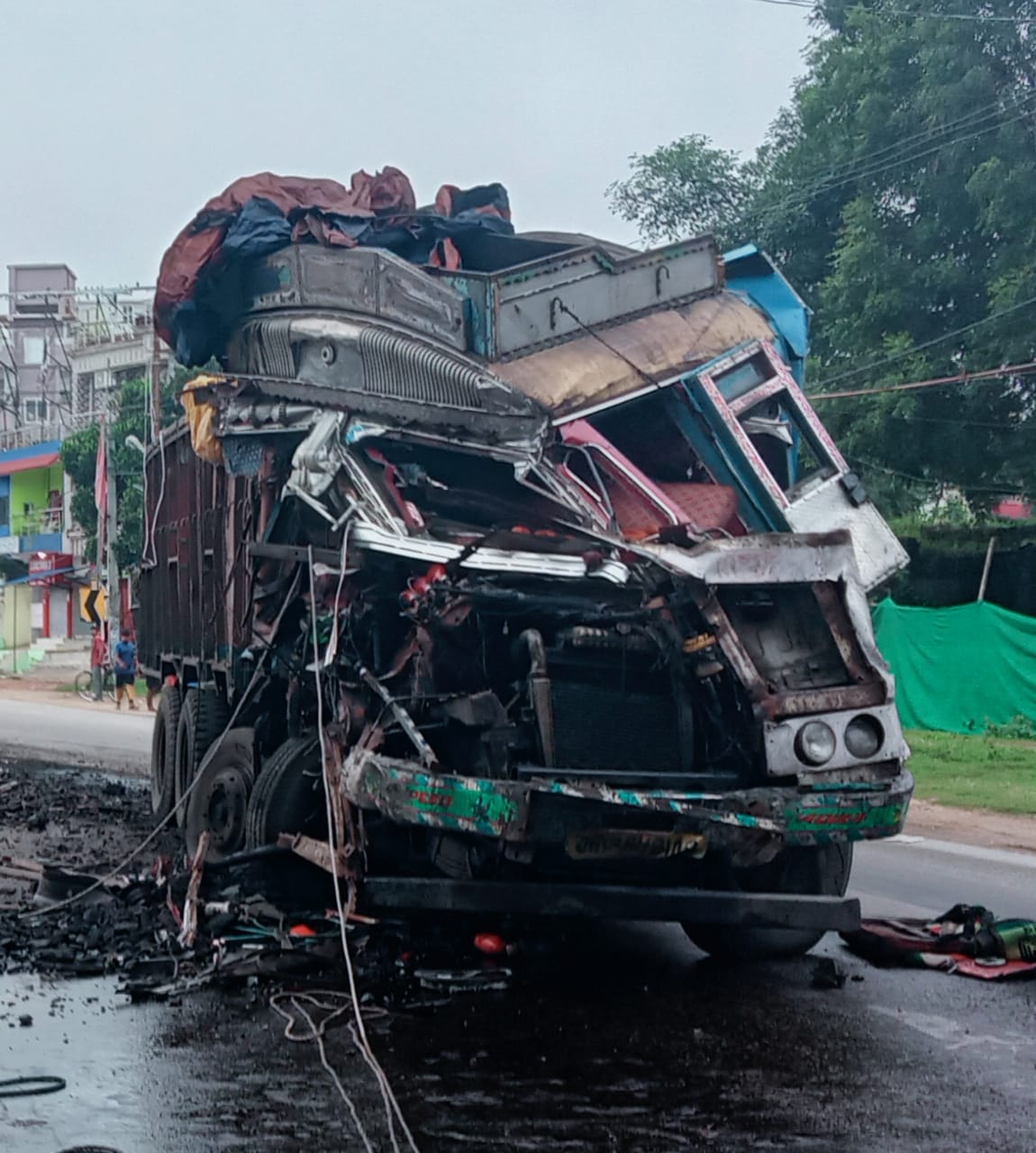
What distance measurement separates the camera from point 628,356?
7.48 meters

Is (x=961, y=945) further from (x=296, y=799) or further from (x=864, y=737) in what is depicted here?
(x=296, y=799)

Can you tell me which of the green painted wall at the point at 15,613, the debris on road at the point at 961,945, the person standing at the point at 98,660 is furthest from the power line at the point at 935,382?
the green painted wall at the point at 15,613

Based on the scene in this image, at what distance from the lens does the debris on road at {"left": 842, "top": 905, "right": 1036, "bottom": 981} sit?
6.49 m

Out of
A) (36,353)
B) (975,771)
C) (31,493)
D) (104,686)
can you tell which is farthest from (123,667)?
(36,353)

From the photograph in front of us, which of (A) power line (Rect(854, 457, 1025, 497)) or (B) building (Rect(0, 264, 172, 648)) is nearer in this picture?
(A) power line (Rect(854, 457, 1025, 497))

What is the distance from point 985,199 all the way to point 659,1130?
18686 mm

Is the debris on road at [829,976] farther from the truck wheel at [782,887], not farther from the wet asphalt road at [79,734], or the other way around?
the wet asphalt road at [79,734]

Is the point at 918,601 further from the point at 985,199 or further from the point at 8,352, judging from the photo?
the point at 8,352

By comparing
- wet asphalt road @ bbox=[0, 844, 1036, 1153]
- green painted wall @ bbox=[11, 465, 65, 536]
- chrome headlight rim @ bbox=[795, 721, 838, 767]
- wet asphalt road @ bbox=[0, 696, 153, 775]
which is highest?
green painted wall @ bbox=[11, 465, 65, 536]

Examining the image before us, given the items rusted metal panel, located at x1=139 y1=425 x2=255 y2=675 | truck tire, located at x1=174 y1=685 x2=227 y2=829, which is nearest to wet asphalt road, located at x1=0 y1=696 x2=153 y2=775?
rusted metal panel, located at x1=139 y1=425 x2=255 y2=675

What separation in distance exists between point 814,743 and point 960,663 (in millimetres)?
13367

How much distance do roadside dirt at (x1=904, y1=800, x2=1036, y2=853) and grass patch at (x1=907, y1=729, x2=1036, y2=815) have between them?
231 mm

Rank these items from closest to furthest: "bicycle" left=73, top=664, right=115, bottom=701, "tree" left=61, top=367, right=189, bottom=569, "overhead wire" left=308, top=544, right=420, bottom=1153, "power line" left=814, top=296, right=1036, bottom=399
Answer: "overhead wire" left=308, top=544, right=420, bottom=1153 < "power line" left=814, top=296, right=1036, bottom=399 < "bicycle" left=73, top=664, right=115, bottom=701 < "tree" left=61, top=367, right=189, bottom=569

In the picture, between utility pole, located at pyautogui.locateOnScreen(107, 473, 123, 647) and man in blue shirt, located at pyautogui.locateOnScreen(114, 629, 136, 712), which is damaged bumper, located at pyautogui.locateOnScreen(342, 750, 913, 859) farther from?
utility pole, located at pyautogui.locateOnScreen(107, 473, 123, 647)
